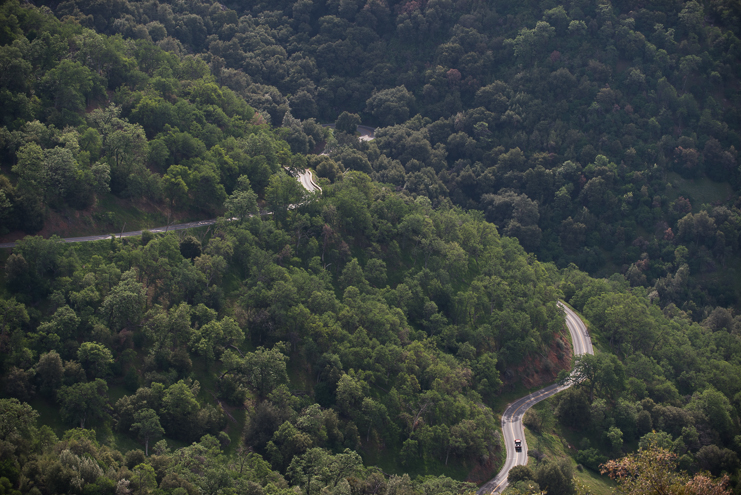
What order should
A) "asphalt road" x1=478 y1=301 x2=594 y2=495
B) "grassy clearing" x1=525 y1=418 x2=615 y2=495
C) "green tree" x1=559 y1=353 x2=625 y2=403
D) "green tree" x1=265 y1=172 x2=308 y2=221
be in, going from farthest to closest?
"green tree" x1=265 y1=172 x2=308 y2=221 < "green tree" x1=559 y1=353 x2=625 y2=403 < "grassy clearing" x1=525 y1=418 x2=615 y2=495 < "asphalt road" x1=478 y1=301 x2=594 y2=495

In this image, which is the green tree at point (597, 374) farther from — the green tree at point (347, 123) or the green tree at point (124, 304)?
the green tree at point (347, 123)

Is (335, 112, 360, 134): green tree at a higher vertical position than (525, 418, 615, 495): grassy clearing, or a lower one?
higher

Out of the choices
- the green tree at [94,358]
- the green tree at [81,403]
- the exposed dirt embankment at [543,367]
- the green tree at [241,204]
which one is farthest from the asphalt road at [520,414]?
the green tree at [241,204]

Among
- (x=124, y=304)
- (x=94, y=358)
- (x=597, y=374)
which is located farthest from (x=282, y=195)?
(x=597, y=374)

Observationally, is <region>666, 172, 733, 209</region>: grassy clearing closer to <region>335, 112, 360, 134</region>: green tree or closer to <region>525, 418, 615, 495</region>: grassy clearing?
<region>335, 112, 360, 134</region>: green tree

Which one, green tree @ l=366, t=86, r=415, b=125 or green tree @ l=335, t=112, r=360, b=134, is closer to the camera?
green tree @ l=335, t=112, r=360, b=134

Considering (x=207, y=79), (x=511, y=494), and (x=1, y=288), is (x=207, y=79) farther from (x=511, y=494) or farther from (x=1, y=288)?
(x=511, y=494)

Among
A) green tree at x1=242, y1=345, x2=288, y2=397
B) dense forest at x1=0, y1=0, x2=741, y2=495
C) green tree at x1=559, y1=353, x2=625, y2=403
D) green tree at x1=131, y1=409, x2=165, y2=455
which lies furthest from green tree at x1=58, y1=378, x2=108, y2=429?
green tree at x1=559, y1=353, x2=625, y2=403
